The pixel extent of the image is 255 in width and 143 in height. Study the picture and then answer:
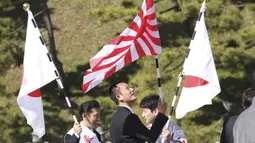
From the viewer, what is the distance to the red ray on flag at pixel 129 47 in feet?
16.8

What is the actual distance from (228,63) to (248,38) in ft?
1.60

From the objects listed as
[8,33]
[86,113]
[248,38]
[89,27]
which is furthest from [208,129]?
[89,27]

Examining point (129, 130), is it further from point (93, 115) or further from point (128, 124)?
point (93, 115)

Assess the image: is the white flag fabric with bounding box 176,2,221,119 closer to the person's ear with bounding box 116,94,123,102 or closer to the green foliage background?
the person's ear with bounding box 116,94,123,102

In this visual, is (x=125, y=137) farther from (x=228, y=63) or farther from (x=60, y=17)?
(x=60, y=17)

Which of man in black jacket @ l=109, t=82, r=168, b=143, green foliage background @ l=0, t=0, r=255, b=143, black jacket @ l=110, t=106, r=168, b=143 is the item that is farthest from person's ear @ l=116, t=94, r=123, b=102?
green foliage background @ l=0, t=0, r=255, b=143

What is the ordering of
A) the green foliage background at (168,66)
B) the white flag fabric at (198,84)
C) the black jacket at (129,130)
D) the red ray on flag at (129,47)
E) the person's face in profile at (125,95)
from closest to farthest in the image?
the black jacket at (129,130) → the person's face in profile at (125,95) → the white flag fabric at (198,84) → the red ray on flag at (129,47) → the green foliage background at (168,66)

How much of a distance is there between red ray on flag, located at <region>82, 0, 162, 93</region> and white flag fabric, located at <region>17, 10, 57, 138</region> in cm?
36

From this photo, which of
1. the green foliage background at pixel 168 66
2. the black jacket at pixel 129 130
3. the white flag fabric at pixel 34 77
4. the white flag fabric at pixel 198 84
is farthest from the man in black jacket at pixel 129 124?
the green foliage background at pixel 168 66

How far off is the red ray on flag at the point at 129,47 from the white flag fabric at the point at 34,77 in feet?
1.19

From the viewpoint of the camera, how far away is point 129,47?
534cm

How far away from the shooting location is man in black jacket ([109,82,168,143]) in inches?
178

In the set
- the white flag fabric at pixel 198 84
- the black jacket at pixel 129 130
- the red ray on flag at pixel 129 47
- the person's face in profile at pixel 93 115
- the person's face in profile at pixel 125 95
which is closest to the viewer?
the black jacket at pixel 129 130

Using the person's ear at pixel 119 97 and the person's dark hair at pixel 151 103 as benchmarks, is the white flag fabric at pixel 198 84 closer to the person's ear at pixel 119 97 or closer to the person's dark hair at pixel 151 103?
the person's dark hair at pixel 151 103
